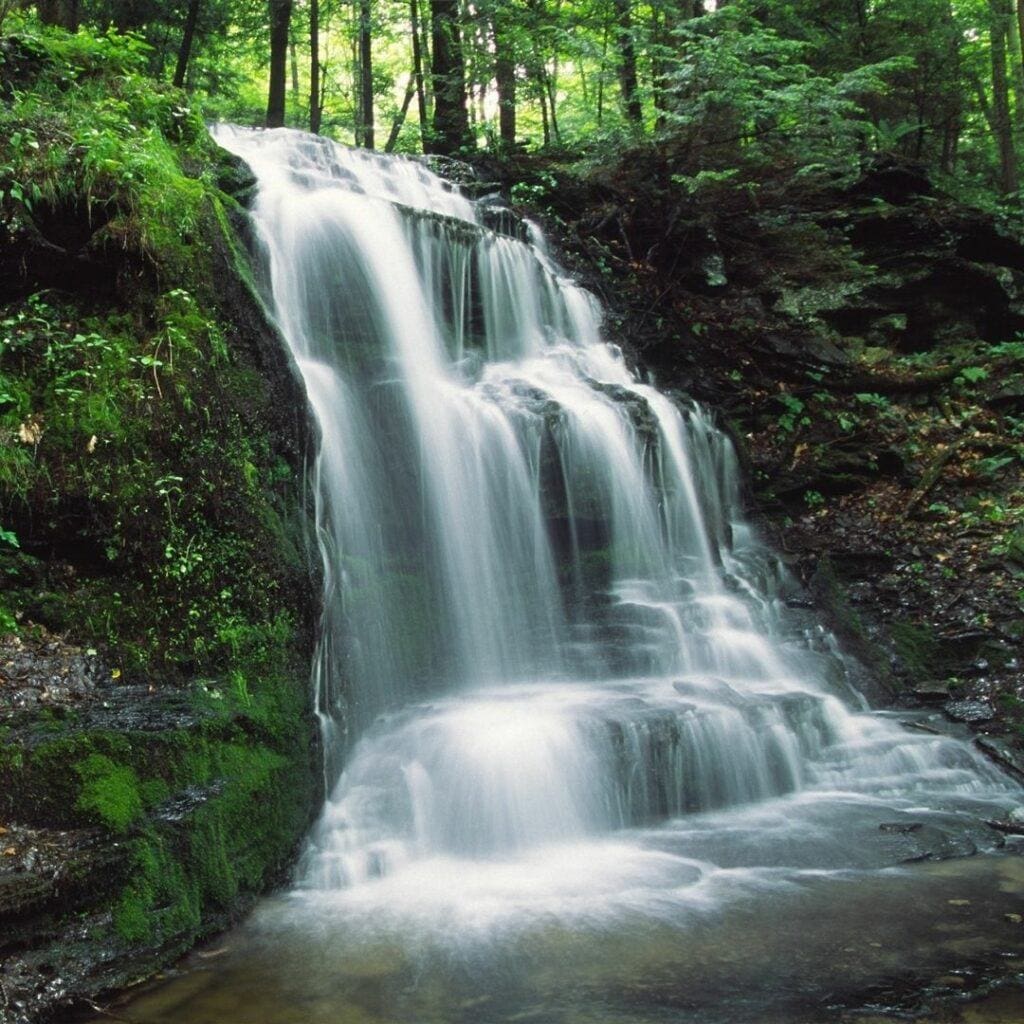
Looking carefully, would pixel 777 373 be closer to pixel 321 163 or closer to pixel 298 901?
pixel 321 163

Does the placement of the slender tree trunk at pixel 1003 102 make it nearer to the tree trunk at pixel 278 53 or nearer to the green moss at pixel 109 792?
the tree trunk at pixel 278 53

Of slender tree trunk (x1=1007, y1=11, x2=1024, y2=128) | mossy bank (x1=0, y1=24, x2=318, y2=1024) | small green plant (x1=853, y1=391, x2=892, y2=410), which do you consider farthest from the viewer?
slender tree trunk (x1=1007, y1=11, x2=1024, y2=128)

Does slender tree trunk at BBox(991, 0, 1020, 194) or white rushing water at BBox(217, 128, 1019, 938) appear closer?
A: white rushing water at BBox(217, 128, 1019, 938)

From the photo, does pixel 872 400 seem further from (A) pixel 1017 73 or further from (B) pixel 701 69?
(A) pixel 1017 73

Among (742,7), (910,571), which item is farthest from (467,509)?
(742,7)

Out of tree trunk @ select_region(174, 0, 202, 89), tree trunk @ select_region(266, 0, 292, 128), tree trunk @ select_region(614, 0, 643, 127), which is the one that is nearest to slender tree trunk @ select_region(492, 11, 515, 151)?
tree trunk @ select_region(614, 0, 643, 127)

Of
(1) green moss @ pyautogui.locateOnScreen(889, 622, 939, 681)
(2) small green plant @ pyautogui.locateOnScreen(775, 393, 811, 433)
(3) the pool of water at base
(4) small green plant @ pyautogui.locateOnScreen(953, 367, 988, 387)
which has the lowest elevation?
(3) the pool of water at base

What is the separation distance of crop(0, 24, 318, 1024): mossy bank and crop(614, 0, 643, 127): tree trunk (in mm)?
7659

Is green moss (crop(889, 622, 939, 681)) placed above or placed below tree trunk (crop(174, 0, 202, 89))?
below

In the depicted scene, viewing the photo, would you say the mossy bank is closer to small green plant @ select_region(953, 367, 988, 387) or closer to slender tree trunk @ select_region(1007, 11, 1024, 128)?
small green plant @ select_region(953, 367, 988, 387)

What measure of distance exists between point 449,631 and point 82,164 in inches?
164

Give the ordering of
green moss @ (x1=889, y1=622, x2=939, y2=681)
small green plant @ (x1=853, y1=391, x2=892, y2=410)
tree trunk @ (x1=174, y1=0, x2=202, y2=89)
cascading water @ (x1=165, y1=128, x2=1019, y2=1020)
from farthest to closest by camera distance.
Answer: tree trunk @ (x1=174, y1=0, x2=202, y2=89)
small green plant @ (x1=853, y1=391, x2=892, y2=410)
green moss @ (x1=889, y1=622, x2=939, y2=681)
cascading water @ (x1=165, y1=128, x2=1019, y2=1020)

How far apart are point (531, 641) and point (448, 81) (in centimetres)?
1058

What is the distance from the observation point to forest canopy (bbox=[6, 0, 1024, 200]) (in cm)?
1119
